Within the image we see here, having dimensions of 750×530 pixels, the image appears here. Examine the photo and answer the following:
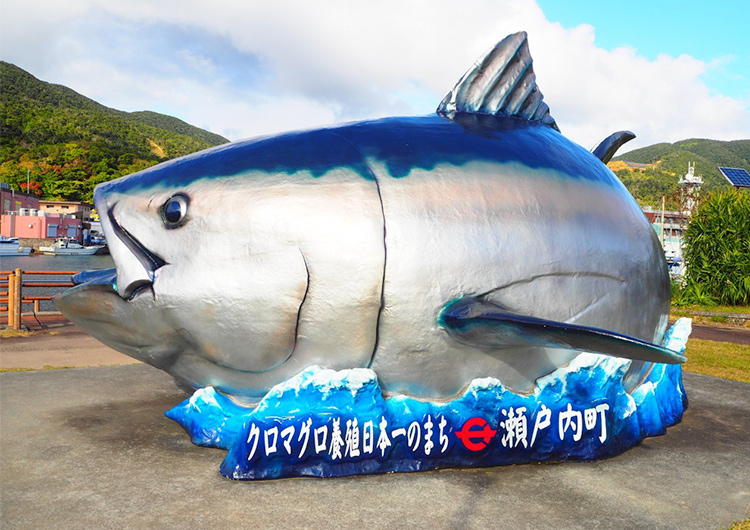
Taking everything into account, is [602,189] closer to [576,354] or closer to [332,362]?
[576,354]

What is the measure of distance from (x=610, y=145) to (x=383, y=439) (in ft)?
13.4

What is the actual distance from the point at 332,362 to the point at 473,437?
1.15 meters

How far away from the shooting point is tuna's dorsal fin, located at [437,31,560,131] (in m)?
5.00

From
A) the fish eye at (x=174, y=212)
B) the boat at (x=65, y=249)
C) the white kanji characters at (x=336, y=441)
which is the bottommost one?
the boat at (x=65, y=249)

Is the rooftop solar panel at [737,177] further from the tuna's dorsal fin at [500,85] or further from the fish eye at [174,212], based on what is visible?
the fish eye at [174,212]

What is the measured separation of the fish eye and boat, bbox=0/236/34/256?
199ft

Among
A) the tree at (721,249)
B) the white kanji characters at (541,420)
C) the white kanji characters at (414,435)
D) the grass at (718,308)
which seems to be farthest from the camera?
the tree at (721,249)

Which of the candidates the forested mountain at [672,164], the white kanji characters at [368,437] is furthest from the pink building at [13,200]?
the forested mountain at [672,164]

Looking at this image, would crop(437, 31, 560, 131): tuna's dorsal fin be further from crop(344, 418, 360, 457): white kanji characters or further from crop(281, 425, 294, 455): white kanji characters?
crop(281, 425, 294, 455): white kanji characters

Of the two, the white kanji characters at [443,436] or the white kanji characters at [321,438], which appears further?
the white kanji characters at [443,436]

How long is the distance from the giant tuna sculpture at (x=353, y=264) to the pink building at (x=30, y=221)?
71.4 meters

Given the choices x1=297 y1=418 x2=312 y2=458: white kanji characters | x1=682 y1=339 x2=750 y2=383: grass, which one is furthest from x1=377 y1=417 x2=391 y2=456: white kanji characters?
x1=682 y1=339 x2=750 y2=383: grass

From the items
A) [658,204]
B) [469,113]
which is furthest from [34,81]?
[469,113]

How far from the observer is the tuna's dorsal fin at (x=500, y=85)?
16.4 feet
